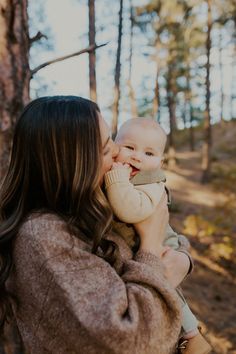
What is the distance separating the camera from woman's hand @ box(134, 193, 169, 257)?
1.88 metres

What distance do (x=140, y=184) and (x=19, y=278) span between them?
2.25 feet

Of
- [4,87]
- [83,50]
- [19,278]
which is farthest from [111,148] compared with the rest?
[83,50]

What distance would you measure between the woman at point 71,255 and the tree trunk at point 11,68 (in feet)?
4.52

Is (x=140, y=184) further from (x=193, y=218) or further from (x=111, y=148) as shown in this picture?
(x=193, y=218)

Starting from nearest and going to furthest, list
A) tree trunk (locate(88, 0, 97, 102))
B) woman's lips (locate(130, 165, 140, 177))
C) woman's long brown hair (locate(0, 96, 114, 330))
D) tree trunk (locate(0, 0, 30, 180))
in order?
1. woman's long brown hair (locate(0, 96, 114, 330))
2. woman's lips (locate(130, 165, 140, 177))
3. tree trunk (locate(0, 0, 30, 180))
4. tree trunk (locate(88, 0, 97, 102))

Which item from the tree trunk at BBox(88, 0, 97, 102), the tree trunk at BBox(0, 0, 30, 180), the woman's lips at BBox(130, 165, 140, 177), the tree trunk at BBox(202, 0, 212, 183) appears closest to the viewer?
the woman's lips at BBox(130, 165, 140, 177)

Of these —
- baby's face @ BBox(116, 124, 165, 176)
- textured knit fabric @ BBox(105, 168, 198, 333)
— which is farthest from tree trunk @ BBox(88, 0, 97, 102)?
textured knit fabric @ BBox(105, 168, 198, 333)

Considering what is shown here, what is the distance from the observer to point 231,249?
10195 millimetres

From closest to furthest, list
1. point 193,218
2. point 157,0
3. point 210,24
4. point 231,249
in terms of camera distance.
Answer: point 231,249 < point 193,218 < point 210,24 < point 157,0

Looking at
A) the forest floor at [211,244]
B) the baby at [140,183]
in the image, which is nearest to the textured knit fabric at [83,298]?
the baby at [140,183]

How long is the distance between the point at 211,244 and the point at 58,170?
9662 millimetres

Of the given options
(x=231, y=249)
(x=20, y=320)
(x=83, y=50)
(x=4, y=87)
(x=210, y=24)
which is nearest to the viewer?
(x=20, y=320)

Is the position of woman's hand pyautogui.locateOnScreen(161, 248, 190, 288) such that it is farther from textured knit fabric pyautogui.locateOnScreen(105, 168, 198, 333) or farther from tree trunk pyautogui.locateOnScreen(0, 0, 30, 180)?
tree trunk pyautogui.locateOnScreen(0, 0, 30, 180)

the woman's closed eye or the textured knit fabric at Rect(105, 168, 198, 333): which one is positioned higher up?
the woman's closed eye
